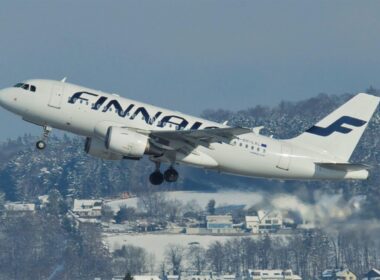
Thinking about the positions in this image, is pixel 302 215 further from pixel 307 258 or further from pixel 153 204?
pixel 153 204

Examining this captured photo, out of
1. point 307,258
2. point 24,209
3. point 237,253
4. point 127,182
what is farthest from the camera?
point 127,182

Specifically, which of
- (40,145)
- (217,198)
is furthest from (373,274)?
(40,145)

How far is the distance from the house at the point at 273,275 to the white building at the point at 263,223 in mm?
3942

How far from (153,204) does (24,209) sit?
110 ft

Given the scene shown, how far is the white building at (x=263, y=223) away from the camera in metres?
104

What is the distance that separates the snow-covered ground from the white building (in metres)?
2.24

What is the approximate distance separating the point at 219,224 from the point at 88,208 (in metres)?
48.9

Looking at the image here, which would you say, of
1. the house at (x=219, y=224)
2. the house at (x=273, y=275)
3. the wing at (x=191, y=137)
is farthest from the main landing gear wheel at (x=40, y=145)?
the house at (x=219, y=224)

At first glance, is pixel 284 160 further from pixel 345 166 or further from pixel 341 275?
pixel 341 275

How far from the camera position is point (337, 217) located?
90.1 metres

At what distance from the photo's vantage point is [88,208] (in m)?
186

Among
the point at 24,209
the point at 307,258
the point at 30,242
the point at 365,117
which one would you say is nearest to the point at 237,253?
the point at 307,258

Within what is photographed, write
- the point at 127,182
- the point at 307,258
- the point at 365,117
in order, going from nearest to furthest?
the point at 365,117 → the point at 307,258 → the point at 127,182

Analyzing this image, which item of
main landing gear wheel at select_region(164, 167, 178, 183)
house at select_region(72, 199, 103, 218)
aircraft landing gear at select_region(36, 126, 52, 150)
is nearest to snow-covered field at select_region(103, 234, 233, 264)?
house at select_region(72, 199, 103, 218)
